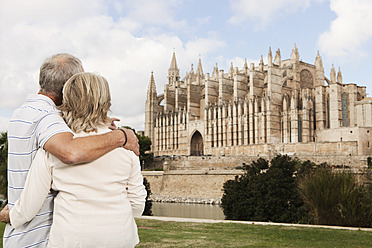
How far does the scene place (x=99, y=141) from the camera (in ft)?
6.08

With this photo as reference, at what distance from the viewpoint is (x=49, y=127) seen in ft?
6.15

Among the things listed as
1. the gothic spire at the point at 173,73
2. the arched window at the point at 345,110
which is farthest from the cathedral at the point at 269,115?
the gothic spire at the point at 173,73

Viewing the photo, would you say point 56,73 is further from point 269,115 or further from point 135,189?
point 269,115

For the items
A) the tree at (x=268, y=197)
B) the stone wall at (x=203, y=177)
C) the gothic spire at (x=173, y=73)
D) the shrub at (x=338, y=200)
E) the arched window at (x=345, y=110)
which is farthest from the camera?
the gothic spire at (x=173, y=73)

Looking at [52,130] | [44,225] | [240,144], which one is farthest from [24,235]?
[240,144]

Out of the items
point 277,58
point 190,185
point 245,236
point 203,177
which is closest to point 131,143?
point 245,236

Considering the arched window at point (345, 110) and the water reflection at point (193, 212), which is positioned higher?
the arched window at point (345, 110)

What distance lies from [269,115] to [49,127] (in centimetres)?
3571

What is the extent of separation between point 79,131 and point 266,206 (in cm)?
1077

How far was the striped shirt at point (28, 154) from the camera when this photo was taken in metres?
1.89

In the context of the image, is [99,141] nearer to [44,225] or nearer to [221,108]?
[44,225]

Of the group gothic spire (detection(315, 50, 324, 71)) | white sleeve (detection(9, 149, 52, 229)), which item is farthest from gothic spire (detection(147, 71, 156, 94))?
white sleeve (detection(9, 149, 52, 229))

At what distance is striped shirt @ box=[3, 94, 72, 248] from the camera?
1.89 m

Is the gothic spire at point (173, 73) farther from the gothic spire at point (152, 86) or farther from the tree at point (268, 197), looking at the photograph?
the tree at point (268, 197)
